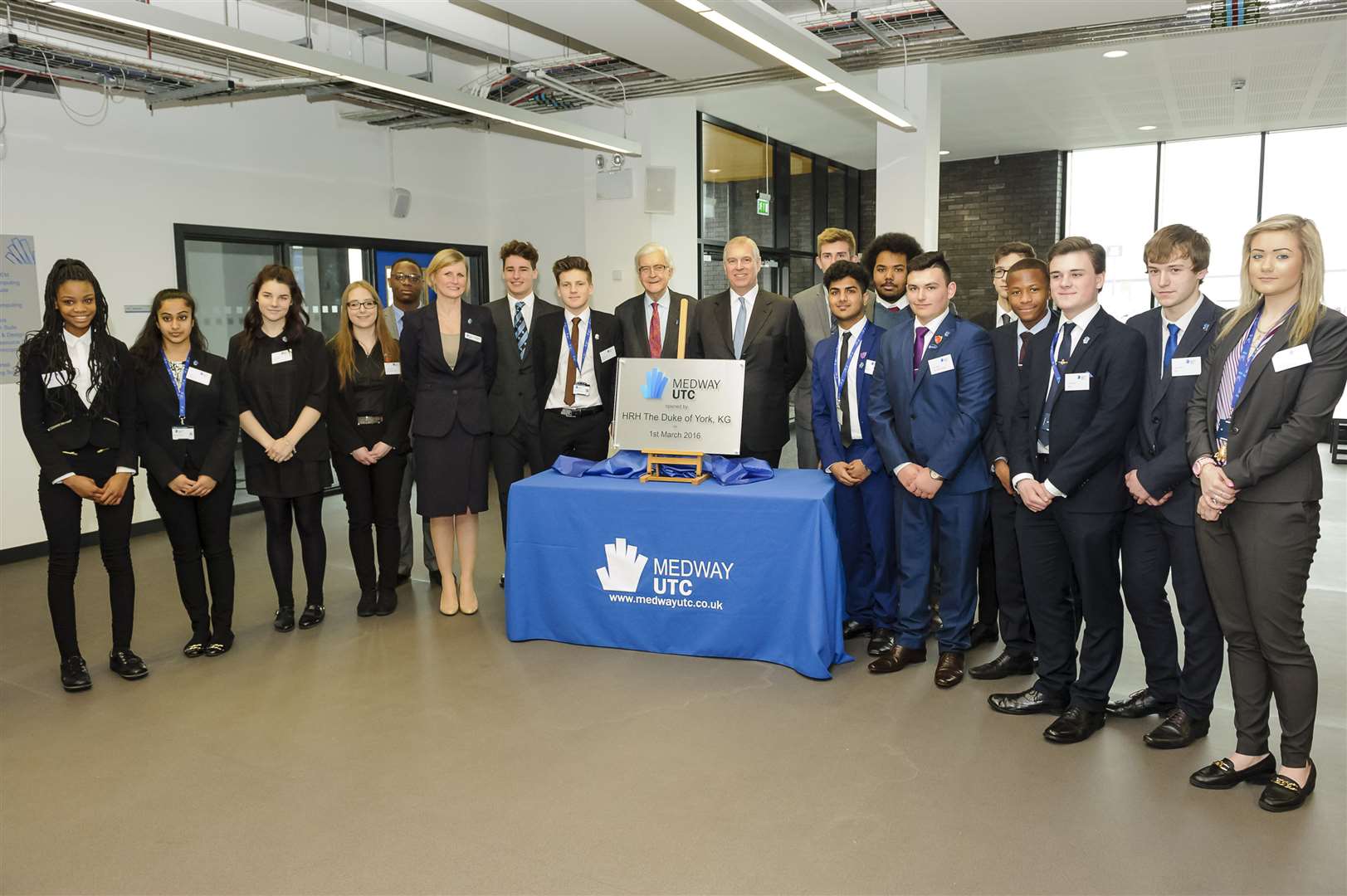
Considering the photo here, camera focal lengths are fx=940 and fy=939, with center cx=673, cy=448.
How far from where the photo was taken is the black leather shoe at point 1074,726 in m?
3.19

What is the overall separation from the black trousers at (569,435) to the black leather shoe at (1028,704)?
7.29 ft

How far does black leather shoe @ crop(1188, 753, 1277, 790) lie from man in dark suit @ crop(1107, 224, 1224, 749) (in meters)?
0.25

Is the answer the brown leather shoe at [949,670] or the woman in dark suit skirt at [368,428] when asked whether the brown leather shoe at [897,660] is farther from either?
the woman in dark suit skirt at [368,428]

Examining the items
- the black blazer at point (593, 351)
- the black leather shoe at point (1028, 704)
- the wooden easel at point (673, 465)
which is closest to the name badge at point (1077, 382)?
the black leather shoe at point (1028, 704)

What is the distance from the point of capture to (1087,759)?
10.1 ft

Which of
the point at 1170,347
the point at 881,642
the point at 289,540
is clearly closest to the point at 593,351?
the point at 289,540

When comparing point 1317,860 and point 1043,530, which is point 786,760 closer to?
point 1043,530

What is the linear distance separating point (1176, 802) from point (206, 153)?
7070mm

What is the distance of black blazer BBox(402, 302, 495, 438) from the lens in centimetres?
445

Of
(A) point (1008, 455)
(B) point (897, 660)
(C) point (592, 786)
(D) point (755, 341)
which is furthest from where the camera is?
(D) point (755, 341)

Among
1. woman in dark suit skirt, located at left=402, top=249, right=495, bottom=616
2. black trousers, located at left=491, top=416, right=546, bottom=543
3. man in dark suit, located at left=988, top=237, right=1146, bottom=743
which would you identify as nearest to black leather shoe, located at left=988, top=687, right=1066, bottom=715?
man in dark suit, located at left=988, top=237, right=1146, bottom=743

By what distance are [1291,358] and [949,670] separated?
1.72 m

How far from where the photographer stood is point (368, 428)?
15.1 ft

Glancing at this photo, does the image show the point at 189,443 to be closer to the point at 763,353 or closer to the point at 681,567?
the point at 681,567
